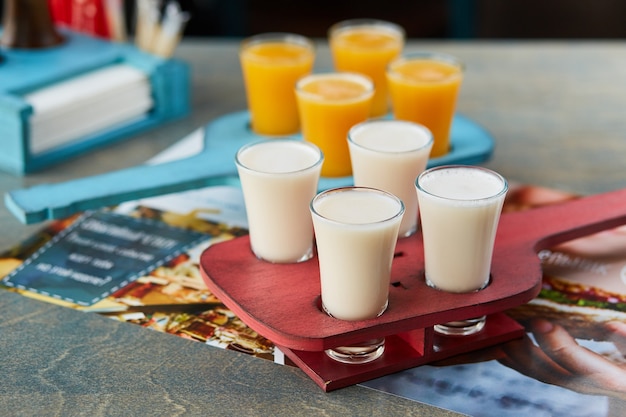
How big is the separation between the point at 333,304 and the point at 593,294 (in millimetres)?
381

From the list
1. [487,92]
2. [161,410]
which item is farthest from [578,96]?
[161,410]

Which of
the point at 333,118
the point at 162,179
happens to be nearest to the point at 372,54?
Result: the point at 333,118

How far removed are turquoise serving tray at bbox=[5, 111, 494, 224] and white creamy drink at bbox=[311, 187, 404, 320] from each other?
12.3 inches

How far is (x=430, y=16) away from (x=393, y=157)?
131 inches

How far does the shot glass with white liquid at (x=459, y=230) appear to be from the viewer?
3.30ft

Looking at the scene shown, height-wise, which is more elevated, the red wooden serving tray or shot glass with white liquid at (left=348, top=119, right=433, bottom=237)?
shot glass with white liquid at (left=348, top=119, right=433, bottom=237)

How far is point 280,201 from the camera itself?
43.2 inches

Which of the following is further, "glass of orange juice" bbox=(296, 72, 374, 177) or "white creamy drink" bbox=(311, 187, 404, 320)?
"glass of orange juice" bbox=(296, 72, 374, 177)

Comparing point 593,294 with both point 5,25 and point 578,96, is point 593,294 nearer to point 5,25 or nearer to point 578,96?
point 578,96

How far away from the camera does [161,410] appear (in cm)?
95

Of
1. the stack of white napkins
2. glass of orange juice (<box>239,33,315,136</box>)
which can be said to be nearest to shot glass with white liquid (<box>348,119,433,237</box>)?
glass of orange juice (<box>239,33,315,136</box>)

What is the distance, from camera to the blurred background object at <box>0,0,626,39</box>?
3.86m

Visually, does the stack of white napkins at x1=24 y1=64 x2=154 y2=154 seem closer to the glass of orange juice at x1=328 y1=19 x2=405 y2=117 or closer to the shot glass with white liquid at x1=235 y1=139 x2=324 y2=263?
the glass of orange juice at x1=328 y1=19 x2=405 y2=117

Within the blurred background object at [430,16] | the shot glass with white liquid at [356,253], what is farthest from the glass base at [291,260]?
the blurred background object at [430,16]
